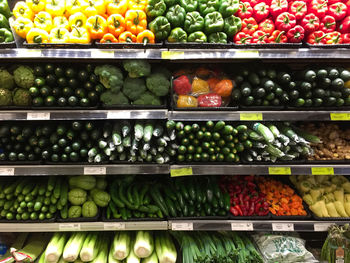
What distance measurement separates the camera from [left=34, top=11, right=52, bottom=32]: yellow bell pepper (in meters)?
1.66

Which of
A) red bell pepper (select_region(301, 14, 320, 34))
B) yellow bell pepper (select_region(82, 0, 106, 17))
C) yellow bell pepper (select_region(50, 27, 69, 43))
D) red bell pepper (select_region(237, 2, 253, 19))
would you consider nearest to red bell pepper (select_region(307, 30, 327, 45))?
red bell pepper (select_region(301, 14, 320, 34))

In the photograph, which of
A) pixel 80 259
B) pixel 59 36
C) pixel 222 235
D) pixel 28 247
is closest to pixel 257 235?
pixel 222 235

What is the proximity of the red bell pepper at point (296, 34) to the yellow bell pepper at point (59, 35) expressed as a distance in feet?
5.54

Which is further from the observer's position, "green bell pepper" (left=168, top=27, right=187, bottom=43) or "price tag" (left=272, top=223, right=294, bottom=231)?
"price tag" (left=272, top=223, right=294, bottom=231)

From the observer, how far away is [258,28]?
6.07 feet

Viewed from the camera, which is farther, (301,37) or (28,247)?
(28,247)

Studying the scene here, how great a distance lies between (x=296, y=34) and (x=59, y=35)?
1782 millimetres

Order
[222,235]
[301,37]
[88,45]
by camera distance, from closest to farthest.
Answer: [88,45]
[301,37]
[222,235]

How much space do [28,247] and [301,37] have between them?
112 inches

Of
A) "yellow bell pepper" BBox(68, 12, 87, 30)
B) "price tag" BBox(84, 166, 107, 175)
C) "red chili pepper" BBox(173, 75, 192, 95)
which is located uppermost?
"yellow bell pepper" BBox(68, 12, 87, 30)

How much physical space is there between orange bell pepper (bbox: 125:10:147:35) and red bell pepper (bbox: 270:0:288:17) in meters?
1.09

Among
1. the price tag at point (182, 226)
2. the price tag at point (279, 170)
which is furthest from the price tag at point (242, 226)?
the price tag at point (279, 170)

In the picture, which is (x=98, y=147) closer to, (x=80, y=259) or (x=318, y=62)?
(x=80, y=259)

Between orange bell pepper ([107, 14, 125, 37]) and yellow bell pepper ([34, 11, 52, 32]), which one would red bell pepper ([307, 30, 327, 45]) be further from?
yellow bell pepper ([34, 11, 52, 32])
